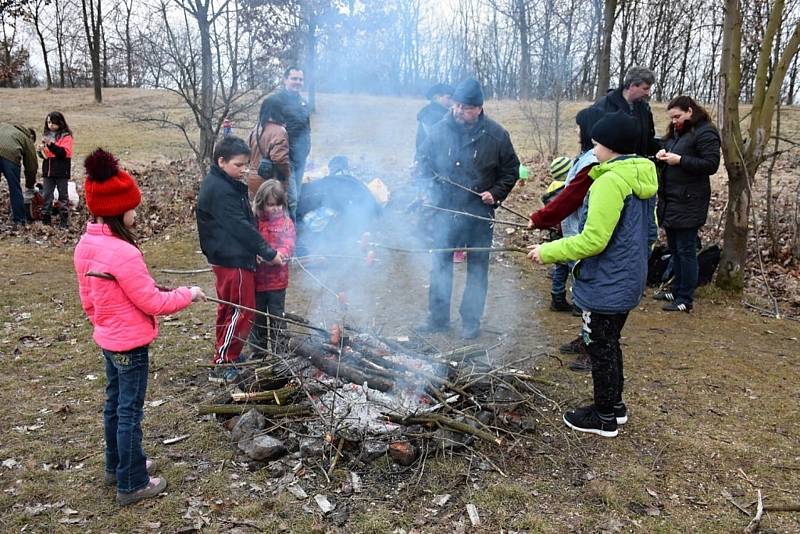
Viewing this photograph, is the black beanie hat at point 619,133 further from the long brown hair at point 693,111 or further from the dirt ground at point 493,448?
the long brown hair at point 693,111

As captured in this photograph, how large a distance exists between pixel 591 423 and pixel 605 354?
477mm

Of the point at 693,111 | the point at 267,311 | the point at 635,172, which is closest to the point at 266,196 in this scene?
the point at 267,311

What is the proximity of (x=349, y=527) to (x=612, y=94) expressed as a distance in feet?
13.6

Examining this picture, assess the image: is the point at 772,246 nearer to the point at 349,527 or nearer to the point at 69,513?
the point at 349,527

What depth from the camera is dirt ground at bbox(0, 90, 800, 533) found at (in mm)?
2898

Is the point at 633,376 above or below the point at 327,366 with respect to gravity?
below

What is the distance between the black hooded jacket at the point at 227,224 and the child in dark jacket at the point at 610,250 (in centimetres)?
198

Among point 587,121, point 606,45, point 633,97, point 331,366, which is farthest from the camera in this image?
point 606,45

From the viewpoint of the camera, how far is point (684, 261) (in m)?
5.92

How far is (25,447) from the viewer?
351cm

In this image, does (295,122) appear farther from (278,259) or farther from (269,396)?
(269,396)

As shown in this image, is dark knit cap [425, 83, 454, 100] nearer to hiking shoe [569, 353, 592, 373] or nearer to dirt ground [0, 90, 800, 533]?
dirt ground [0, 90, 800, 533]

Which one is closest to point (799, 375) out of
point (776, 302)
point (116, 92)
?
point (776, 302)

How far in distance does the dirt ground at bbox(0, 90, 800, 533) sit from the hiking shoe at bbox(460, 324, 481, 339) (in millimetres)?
128
